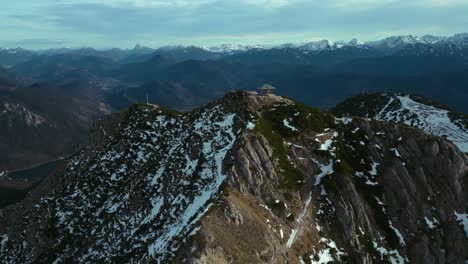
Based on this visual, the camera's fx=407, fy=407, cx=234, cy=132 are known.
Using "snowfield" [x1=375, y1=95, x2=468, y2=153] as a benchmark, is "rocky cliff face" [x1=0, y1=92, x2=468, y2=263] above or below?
above

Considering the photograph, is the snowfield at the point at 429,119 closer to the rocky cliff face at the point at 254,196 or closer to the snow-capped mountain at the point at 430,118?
the snow-capped mountain at the point at 430,118

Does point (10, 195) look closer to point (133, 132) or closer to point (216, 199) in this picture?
point (133, 132)

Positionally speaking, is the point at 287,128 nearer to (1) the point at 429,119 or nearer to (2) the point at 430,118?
(1) the point at 429,119

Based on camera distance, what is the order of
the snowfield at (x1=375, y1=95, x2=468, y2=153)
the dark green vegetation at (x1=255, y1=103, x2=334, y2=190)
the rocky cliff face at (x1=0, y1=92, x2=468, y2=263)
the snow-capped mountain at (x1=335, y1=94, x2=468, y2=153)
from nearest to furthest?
the rocky cliff face at (x1=0, y1=92, x2=468, y2=263) < the dark green vegetation at (x1=255, y1=103, x2=334, y2=190) < the snowfield at (x1=375, y1=95, x2=468, y2=153) < the snow-capped mountain at (x1=335, y1=94, x2=468, y2=153)

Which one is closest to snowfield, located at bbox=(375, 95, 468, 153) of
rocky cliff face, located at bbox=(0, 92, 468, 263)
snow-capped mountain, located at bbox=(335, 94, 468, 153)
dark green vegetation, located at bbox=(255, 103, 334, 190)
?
snow-capped mountain, located at bbox=(335, 94, 468, 153)

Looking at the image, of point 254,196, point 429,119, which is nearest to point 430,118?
point 429,119

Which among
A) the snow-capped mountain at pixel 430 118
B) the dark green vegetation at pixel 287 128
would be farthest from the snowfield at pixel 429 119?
the dark green vegetation at pixel 287 128

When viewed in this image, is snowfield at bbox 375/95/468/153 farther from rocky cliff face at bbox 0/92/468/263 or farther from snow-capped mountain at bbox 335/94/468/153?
rocky cliff face at bbox 0/92/468/263

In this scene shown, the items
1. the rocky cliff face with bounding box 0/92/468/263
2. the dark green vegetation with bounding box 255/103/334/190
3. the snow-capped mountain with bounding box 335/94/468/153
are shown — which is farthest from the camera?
the snow-capped mountain with bounding box 335/94/468/153

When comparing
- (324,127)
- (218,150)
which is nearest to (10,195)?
(218,150)

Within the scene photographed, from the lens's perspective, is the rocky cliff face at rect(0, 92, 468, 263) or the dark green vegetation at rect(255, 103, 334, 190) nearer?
the rocky cliff face at rect(0, 92, 468, 263)
